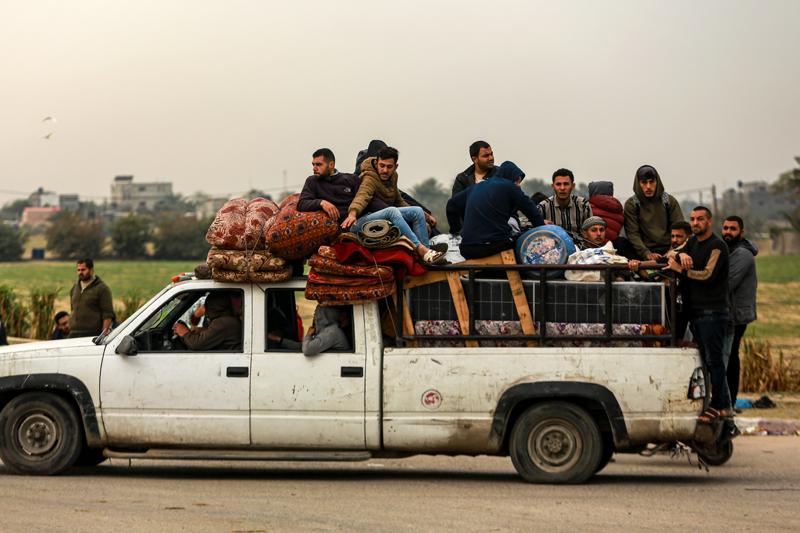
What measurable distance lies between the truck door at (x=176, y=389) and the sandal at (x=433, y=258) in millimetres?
1446

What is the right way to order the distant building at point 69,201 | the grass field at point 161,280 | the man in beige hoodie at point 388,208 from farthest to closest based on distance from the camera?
1. the distant building at point 69,201
2. the grass field at point 161,280
3. the man in beige hoodie at point 388,208

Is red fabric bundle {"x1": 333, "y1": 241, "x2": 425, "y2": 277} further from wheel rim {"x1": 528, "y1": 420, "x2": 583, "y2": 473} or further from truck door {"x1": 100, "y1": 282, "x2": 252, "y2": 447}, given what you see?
wheel rim {"x1": 528, "y1": 420, "x2": 583, "y2": 473}

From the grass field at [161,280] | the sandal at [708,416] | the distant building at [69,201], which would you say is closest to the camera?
the sandal at [708,416]

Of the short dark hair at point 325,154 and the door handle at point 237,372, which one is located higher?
the short dark hair at point 325,154

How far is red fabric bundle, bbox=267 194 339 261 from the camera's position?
10391mm

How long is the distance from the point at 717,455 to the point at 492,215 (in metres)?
2.70

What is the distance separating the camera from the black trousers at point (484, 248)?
10.5 metres

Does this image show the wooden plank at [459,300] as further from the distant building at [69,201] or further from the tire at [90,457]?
the distant building at [69,201]

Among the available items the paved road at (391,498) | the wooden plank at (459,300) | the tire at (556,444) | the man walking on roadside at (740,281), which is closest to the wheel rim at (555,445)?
the tire at (556,444)

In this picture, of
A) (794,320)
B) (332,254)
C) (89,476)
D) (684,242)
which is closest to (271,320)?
(332,254)

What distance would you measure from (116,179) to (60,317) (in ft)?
528

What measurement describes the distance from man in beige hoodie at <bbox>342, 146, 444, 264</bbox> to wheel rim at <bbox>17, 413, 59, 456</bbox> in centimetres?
290

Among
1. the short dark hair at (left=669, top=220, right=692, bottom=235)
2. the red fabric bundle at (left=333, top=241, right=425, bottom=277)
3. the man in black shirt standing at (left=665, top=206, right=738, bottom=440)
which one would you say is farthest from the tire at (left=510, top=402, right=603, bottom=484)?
the short dark hair at (left=669, top=220, right=692, bottom=235)

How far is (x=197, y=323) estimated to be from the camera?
34.9ft
